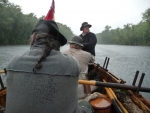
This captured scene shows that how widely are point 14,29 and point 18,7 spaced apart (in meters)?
11.3

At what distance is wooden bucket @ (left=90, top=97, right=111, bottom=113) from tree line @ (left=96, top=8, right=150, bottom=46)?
61.7m

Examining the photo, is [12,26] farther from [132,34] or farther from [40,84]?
[132,34]

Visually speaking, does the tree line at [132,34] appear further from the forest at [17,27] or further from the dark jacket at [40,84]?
the dark jacket at [40,84]

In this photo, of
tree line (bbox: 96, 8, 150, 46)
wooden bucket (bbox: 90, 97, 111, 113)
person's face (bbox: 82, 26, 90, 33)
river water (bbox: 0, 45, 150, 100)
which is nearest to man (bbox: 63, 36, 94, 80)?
wooden bucket (bbox: 90, 97, 111, 113)

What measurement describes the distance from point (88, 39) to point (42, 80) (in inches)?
170

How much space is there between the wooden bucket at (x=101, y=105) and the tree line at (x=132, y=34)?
202 feet

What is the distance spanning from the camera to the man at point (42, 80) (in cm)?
133

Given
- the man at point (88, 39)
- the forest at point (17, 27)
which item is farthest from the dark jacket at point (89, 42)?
the forest at point (17, 27)

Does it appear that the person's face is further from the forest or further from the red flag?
the forest

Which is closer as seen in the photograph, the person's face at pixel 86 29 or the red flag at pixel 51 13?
the red flag at pixel 51 13

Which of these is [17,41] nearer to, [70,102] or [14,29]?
[14,29]

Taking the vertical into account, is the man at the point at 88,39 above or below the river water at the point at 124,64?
above

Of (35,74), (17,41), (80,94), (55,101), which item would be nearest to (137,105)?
(80,94)

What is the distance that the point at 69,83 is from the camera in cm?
144
